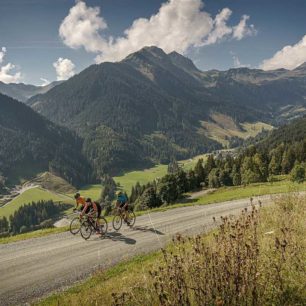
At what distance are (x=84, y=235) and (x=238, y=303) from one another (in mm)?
19084

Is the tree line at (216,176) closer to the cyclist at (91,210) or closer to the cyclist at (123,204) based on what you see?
the cyclist at (123,204)

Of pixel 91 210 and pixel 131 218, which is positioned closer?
pixel 91 210

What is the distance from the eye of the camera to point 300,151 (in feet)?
391

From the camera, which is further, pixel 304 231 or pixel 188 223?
pixel 188 223

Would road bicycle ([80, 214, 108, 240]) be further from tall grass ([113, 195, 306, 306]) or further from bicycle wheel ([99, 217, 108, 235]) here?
tall grass ([113, 195, 306, 306])

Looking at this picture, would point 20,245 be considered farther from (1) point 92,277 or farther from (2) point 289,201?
(2) point 289,201

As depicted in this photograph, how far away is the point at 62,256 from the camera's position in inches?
755

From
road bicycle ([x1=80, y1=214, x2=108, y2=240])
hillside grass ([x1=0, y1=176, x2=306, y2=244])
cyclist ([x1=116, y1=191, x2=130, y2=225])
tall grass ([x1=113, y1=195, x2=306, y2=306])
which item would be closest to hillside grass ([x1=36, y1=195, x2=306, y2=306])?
tall grass ([x1=113, y1=195, x2=306, y2=306])

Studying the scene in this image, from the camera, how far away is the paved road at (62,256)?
14.9 metres

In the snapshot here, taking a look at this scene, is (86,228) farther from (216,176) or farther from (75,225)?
(216,176)

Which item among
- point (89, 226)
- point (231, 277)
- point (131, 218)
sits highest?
point (89, 226)

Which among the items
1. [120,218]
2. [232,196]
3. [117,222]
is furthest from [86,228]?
[232,196]

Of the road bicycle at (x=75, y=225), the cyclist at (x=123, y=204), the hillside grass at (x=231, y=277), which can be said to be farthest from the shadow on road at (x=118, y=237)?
the hillside grass at (x=231, y=277)

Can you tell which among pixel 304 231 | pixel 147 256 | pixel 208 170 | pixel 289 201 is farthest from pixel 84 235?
pixel 208 170
